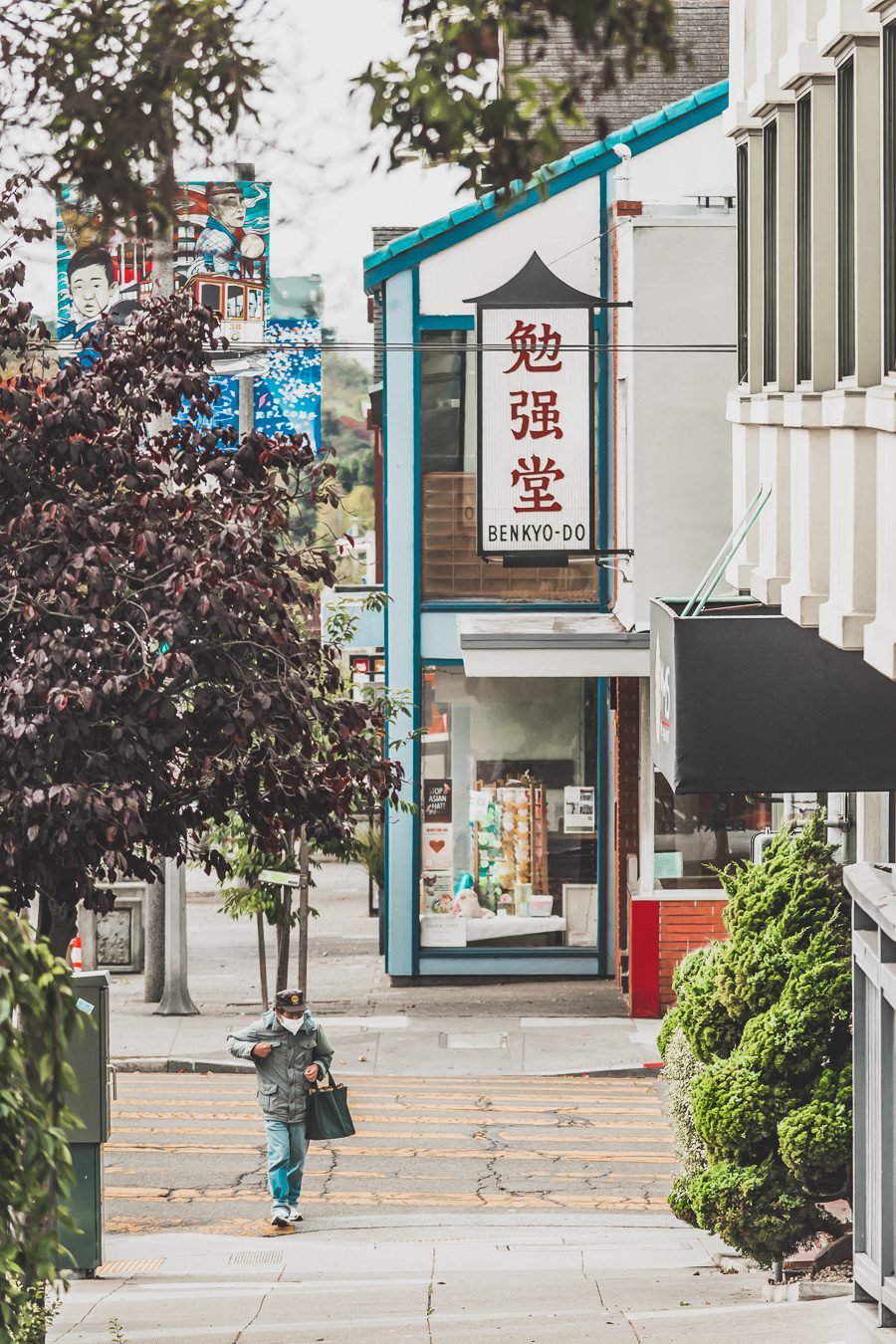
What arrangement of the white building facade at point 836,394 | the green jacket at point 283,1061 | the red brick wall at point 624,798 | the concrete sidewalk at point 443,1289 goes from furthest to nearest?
the red brick wall at point 624,798, the green jacket at point 283,1061, the concrete sidewalk at point 443,1289, the white building facade at point 836,394

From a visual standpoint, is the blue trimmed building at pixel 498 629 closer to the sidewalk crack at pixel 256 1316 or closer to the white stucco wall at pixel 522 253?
the white stucco wall at pixel 522 253

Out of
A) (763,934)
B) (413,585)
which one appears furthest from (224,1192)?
(413,585)

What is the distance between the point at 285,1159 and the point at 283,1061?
2.04ft

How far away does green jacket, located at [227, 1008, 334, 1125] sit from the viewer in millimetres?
11781

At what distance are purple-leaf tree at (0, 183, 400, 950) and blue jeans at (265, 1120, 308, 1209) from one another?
102 inches

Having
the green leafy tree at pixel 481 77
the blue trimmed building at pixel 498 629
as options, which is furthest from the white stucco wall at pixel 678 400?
the green leafy tree at pixel 481 77

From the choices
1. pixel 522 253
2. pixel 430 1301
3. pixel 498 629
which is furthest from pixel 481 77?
pixel 522 253

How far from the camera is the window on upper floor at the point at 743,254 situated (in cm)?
1064

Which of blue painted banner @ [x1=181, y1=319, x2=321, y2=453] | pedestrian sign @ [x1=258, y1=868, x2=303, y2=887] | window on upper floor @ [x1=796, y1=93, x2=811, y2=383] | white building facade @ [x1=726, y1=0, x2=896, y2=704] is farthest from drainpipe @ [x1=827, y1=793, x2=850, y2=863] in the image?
blue painted banner @ [x1=181, y1=319, x2=321, y2=453]

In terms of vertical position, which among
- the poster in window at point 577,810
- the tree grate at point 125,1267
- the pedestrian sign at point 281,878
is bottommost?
the tree grate at point 125,1267

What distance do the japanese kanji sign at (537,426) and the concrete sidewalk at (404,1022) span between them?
15.4 ft

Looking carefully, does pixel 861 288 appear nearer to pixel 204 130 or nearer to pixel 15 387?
pixel 204 130

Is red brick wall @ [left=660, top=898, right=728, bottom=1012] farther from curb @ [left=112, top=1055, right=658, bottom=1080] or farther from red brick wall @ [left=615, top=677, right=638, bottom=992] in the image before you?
curb @ [left=112, top=1055, right=658, bottom=1080]

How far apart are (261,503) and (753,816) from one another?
1106cm
